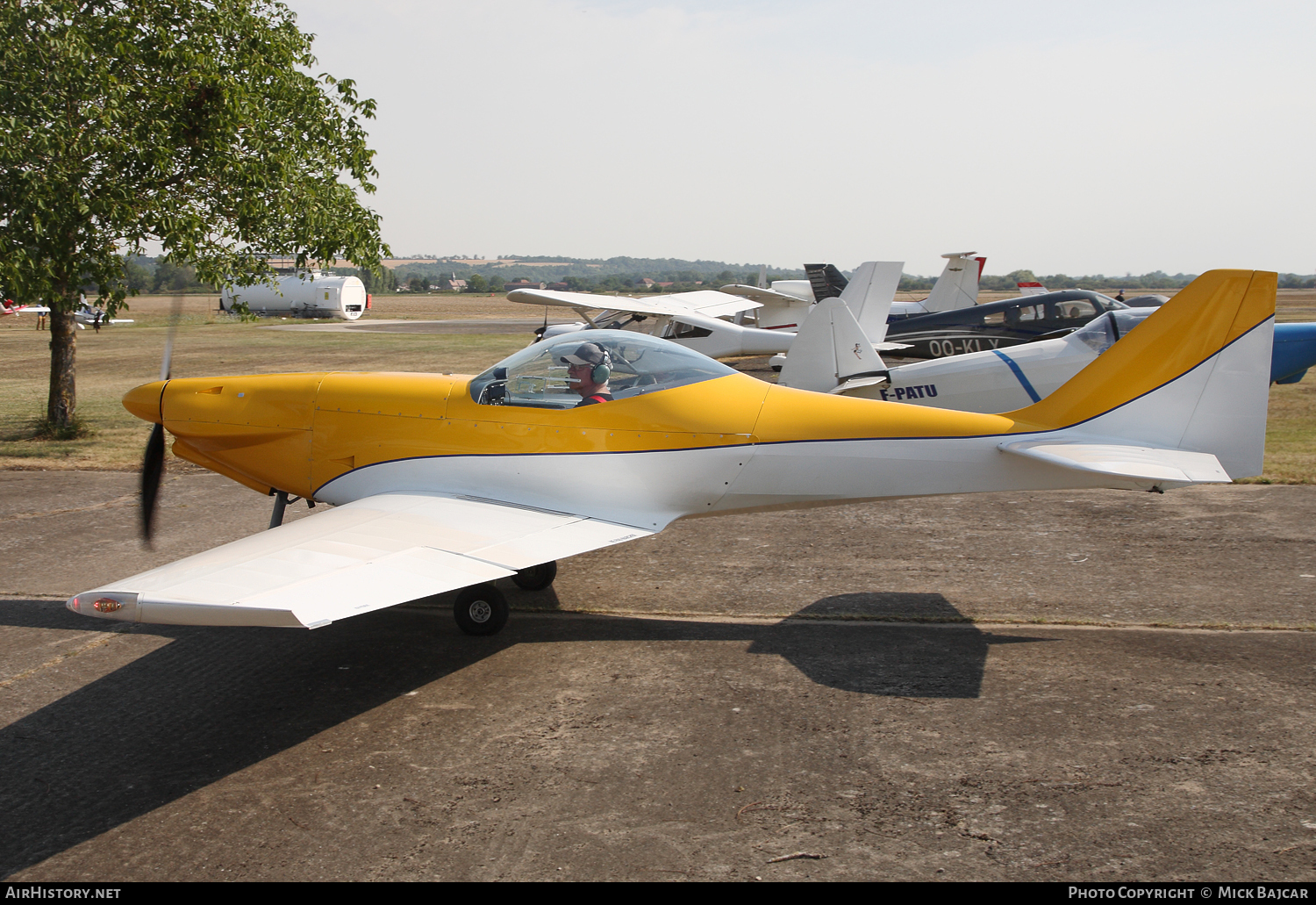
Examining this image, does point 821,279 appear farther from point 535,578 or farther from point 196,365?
point 535,578

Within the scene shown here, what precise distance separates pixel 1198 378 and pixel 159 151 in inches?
451

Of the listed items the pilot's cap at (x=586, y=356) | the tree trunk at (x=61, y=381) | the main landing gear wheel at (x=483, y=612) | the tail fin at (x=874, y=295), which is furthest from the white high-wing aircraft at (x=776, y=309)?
the main landing gear wheel at (x=483, y=612)

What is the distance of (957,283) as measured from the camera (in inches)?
1134

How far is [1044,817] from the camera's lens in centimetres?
365

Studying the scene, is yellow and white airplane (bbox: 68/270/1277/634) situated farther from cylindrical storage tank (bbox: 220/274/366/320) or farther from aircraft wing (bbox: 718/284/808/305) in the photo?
cylindrical storage tank (bbox: 220/274/366/320)

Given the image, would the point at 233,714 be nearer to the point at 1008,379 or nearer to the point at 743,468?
the point at 743,468

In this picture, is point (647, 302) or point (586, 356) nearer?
point (586, 356)

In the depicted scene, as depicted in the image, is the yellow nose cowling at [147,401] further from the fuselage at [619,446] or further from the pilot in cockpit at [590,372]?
the pilot in cockpit at [590,372]

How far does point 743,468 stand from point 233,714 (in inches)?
128

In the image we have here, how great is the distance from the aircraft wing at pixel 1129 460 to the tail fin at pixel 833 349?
237 inches

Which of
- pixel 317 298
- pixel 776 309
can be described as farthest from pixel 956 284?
pixel 317 298

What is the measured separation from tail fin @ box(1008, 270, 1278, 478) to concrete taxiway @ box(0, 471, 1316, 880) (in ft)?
3.91

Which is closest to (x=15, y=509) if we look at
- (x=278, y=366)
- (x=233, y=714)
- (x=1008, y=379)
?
(x=233, y=714)

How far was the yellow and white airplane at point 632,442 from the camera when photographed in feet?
17.5
